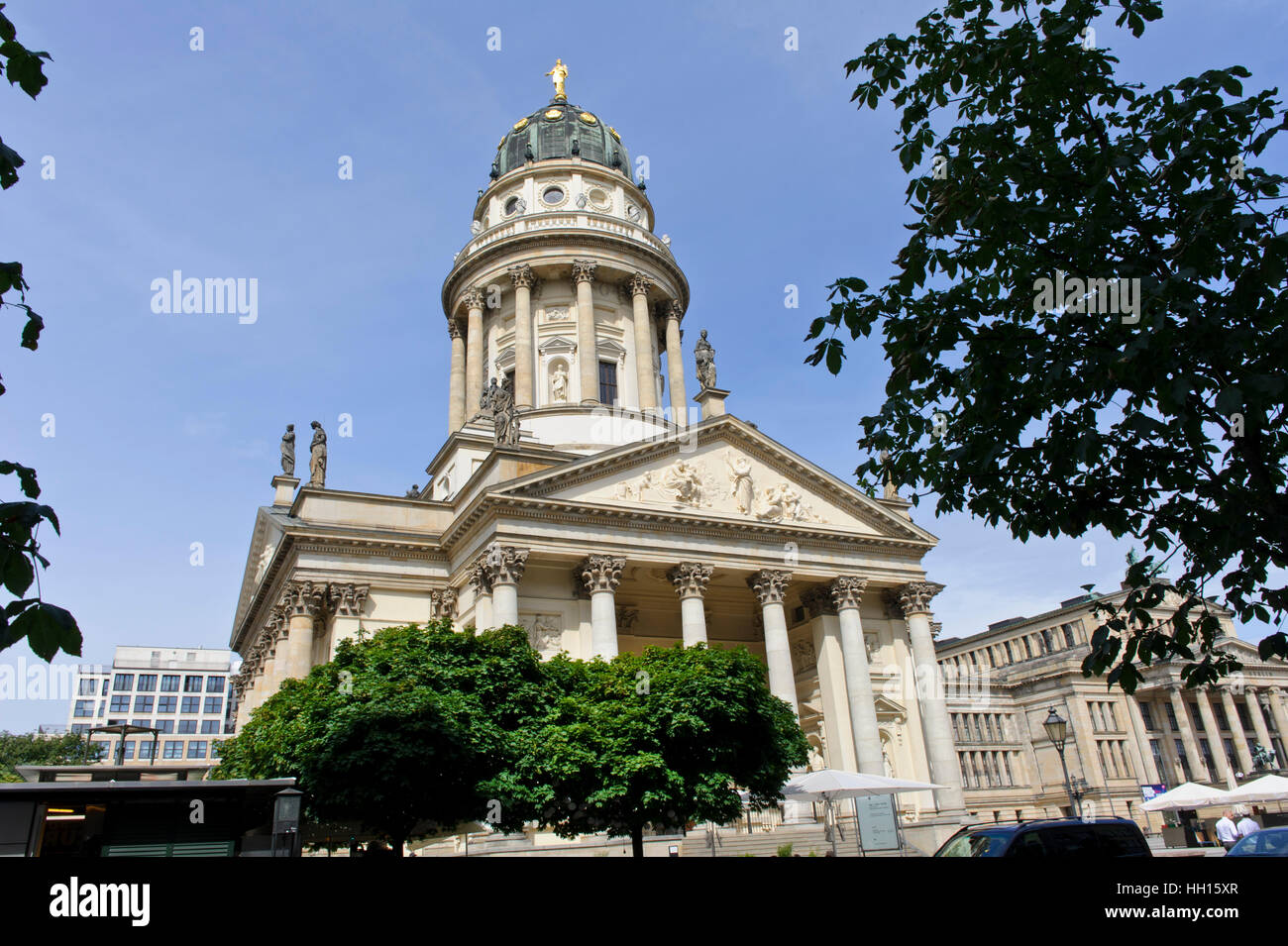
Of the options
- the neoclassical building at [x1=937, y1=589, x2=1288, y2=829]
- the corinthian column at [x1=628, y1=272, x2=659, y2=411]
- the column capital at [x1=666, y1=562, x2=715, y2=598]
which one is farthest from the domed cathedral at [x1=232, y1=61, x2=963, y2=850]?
the neoclassical building at [x1=937, y1=589, x2=1288, y2=829]

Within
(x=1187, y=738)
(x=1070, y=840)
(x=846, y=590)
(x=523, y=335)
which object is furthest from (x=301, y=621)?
(x=1187, y=738)

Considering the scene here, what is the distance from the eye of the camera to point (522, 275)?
1993 inches

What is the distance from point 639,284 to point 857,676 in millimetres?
25800

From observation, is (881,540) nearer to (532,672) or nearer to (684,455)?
(684,455)

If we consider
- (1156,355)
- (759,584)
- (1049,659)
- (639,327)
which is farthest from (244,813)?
(1049,659)

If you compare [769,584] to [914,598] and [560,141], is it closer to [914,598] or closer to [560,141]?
[914,598]

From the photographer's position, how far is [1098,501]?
8.78m

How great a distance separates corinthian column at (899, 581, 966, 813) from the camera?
36062mm

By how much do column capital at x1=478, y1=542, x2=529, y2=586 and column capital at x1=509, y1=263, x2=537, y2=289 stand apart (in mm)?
22515

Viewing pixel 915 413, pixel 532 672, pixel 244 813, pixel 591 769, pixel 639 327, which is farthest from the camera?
pixel 639 327

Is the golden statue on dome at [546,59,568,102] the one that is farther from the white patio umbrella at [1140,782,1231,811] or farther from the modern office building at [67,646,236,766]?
the modern office building at [67,646,236,766]

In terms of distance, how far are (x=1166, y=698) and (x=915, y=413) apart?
234 feet

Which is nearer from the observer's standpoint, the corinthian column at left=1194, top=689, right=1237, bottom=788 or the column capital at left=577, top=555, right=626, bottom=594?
the column capital at left=577, top=555, right=626, bottom=594

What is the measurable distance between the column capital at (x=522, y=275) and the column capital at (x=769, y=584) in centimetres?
2295
